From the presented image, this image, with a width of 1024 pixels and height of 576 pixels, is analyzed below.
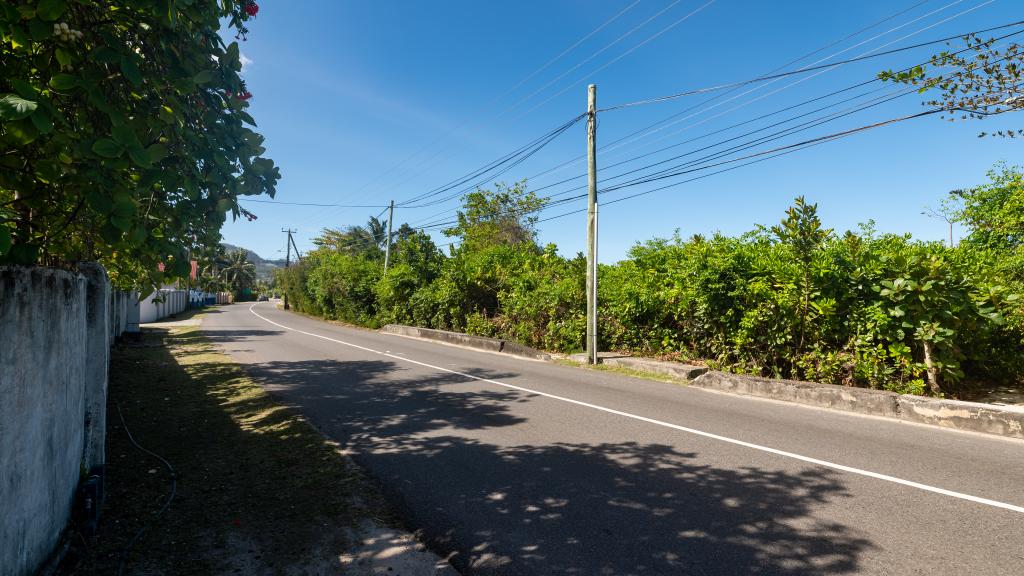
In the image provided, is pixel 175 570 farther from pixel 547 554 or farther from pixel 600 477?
pixel 600 477

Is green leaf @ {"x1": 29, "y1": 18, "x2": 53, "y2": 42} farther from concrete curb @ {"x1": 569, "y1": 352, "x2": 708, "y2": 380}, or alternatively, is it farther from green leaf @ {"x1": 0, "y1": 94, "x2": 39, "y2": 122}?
concrete curb @ {"x1": 569, "y1": 352, "x2": 708, "y2": 380}

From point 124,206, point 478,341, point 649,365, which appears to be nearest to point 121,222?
point 124,206

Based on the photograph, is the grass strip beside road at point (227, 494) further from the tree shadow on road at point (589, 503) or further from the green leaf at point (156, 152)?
the green leaf at point (156, 152)

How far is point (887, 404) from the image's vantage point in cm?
714

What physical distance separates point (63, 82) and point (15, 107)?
15.9 inches

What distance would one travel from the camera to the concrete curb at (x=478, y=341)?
49.8 feet

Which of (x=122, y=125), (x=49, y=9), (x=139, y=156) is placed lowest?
(x=139, y=156)

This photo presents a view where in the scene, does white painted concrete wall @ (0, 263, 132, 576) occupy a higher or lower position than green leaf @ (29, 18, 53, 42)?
lower

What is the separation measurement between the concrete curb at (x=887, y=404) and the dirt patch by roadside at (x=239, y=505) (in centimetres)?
703

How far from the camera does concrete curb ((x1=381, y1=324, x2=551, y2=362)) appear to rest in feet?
49.8

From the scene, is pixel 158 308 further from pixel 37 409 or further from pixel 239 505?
pixel 37 409

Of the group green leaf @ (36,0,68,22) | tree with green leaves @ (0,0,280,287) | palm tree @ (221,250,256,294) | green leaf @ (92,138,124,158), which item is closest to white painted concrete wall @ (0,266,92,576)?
tree with green leaves @ (0,0,280,287)

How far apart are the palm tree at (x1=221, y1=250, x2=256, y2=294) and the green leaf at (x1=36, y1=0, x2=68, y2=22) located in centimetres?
9194

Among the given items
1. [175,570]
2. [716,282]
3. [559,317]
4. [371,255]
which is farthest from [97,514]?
[371,255]
